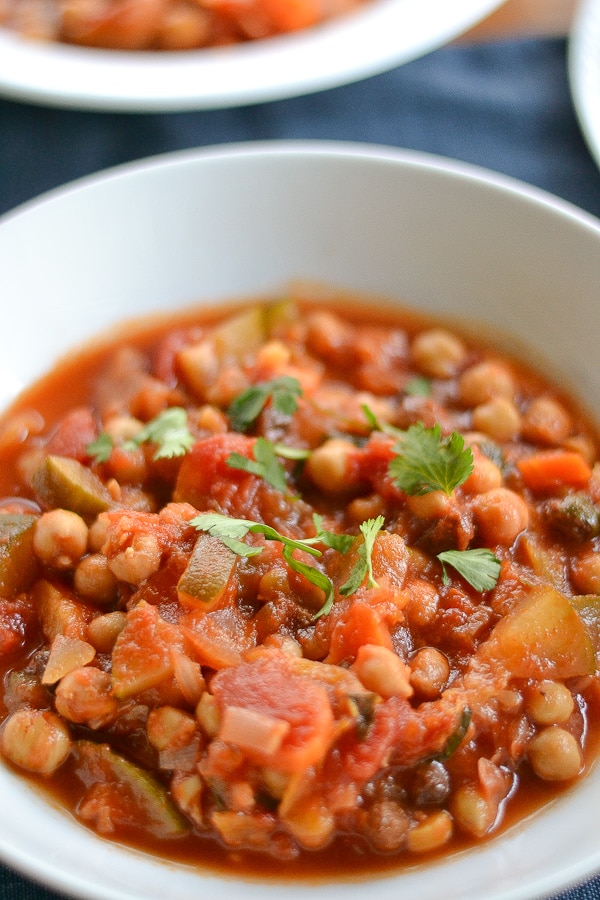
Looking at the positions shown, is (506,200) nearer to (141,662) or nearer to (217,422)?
(217,422)

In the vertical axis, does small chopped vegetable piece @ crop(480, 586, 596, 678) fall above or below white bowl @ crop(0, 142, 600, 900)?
below

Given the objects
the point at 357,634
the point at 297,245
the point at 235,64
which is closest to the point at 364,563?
the point at 357,634

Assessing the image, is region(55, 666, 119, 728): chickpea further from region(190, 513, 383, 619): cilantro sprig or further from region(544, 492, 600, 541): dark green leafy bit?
region(544, 492, 600, 541): dark green leafy bit

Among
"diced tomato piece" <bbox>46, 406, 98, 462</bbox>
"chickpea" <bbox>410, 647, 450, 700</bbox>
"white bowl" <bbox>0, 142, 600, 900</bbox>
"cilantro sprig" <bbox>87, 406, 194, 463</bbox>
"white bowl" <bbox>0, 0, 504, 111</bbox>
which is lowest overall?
"chickpea" <bbox>410, 647, 450, 700</bbox>

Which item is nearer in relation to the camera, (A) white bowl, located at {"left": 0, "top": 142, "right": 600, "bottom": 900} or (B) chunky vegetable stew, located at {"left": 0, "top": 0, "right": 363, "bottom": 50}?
(A) white bowl, located at {"left": 0, "top": 142, "right": 600, "bottom": 900}

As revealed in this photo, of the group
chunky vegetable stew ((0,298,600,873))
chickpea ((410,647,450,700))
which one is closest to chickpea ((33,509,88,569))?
chunky vegetable stew ((0,298,600,873))

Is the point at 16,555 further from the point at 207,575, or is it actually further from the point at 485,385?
the point at 485,385

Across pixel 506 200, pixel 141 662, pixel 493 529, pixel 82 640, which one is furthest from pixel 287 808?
pixel 506 200

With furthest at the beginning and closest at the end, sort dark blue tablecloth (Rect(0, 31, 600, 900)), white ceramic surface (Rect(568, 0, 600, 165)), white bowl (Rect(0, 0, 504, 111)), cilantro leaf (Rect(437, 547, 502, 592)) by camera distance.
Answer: dark blue tablecloth (Rect(0, 31, 600, 900)), white ceramic surface (Rect(568, 0, 600, 165)), white bowl (Rect(0, 0, 504, 111)), cilantro leaf (Rect(437, 547, 502, 592))
